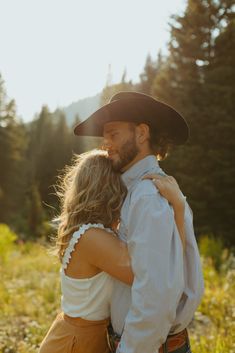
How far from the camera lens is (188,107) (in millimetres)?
18094

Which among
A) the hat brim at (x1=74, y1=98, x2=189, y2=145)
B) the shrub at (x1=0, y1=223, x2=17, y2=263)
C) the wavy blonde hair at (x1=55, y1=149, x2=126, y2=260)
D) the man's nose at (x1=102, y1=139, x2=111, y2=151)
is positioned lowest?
the shrub at (x1=0, y1=223, x2=17, y2=263)

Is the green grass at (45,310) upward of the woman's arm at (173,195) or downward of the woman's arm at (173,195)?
downward

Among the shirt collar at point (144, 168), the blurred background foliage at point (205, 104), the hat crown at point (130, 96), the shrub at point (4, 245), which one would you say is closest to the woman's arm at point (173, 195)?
the shirt collar at point (144, 168)

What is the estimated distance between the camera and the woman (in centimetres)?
251

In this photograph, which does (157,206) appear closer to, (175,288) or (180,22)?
(175,288)

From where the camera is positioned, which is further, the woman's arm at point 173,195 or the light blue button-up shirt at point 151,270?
the woman's arm at point 173,195

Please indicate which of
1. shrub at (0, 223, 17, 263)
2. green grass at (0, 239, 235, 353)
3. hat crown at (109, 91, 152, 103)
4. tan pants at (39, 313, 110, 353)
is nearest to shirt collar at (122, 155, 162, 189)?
hat crown at (109, 91, 152, 103)

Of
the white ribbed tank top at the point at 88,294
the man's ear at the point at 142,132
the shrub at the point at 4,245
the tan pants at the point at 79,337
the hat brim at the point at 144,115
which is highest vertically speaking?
the hat brim at the point at 144,115

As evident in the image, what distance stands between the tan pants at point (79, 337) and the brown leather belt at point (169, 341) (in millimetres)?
102

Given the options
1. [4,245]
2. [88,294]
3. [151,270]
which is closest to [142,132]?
[151,270]

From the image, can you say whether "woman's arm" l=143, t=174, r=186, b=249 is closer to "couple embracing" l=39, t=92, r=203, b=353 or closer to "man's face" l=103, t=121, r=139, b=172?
"couple embracing" l=39, t=92, r=203, b=353

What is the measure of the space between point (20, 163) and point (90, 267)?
1593 inches

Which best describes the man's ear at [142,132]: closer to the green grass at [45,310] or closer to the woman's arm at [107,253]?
the woman's arm at [107,253]

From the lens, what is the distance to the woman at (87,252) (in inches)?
98.7
